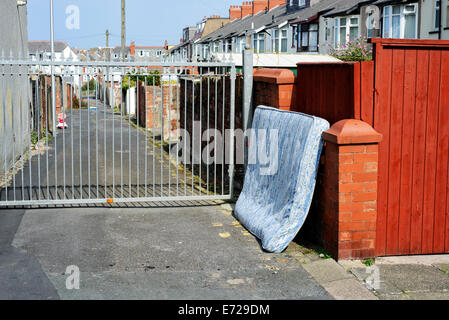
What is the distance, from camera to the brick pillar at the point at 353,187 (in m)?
5.05

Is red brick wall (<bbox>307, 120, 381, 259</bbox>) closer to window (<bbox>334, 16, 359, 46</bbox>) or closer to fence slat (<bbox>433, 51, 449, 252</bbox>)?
fence slat (<bbox>433, 51, 449, 252</bbox>)

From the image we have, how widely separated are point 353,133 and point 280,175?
48.0 inches

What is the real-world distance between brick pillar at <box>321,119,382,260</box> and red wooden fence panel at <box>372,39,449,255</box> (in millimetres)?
195

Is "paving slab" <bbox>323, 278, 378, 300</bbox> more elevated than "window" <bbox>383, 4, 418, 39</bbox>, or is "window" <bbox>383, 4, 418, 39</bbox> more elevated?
"window" <bbox>383, 4, 418, 39</bbox>

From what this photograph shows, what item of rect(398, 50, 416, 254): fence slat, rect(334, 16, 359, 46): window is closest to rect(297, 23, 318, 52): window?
rect(334, 16, 359, 46): window

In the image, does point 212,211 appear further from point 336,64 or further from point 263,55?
point 263,55

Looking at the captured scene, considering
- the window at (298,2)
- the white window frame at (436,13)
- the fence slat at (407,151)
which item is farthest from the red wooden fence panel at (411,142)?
the window at (298,2)

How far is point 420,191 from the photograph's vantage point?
5434 millimetres

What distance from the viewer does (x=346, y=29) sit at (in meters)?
29.8

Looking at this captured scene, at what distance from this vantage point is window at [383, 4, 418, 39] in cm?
2484

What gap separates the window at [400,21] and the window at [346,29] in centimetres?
267

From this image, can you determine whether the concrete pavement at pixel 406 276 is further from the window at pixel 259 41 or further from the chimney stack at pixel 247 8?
the chimney stack at pixel 247 8

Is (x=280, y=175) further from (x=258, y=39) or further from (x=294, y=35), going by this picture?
(x=258, y=39)
